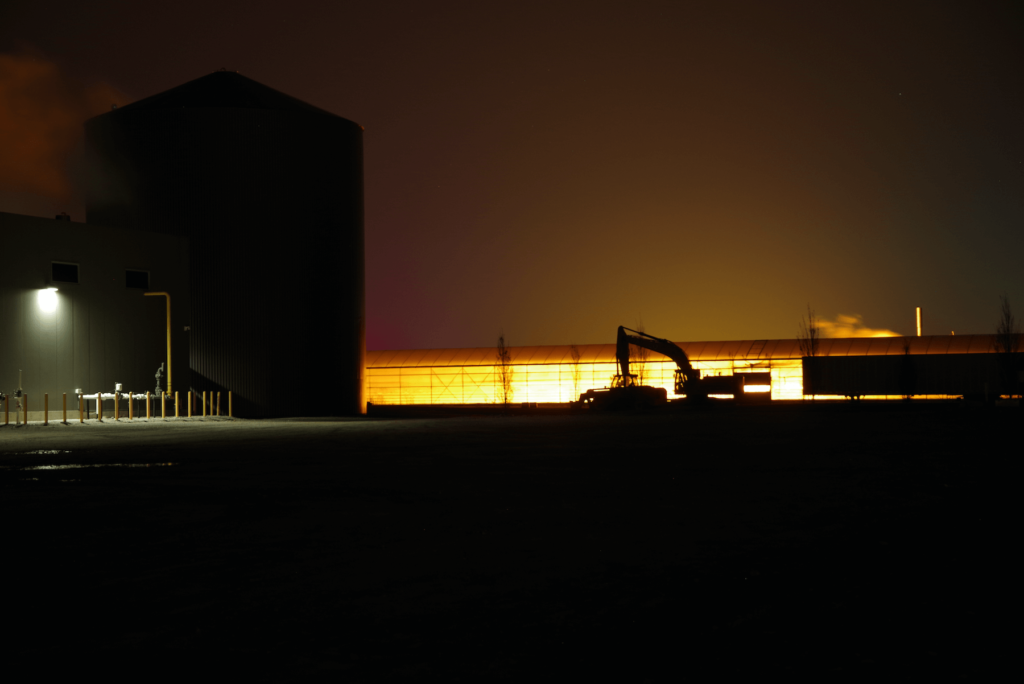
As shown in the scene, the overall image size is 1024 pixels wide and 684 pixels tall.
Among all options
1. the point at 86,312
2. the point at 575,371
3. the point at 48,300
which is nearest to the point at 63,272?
the point at 48,300

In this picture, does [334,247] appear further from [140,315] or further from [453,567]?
[453,567]

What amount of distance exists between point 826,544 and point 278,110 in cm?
4525

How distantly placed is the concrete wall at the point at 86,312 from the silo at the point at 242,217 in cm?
655

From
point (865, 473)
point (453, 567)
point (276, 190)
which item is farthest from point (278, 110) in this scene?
point (453, 567)

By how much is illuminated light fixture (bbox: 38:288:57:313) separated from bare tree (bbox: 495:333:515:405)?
34.9 metres

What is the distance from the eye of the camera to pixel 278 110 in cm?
4825

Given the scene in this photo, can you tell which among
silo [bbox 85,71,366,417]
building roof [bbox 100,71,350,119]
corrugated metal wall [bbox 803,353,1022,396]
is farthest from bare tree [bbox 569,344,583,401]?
building roof [bbox 100,71,350,119]

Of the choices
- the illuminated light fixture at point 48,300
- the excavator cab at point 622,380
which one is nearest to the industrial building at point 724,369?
the excavator cab at point 622,380

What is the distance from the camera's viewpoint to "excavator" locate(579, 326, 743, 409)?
4281 cm

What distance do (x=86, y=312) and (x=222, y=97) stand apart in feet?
56.8

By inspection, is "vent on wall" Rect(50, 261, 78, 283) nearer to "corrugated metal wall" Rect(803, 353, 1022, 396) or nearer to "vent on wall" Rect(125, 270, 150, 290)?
"vent on wall" Rect(125, 270, 150, 290)

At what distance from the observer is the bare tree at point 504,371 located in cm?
6538

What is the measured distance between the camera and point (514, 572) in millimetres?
6613

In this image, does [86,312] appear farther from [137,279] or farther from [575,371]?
[575,371]
